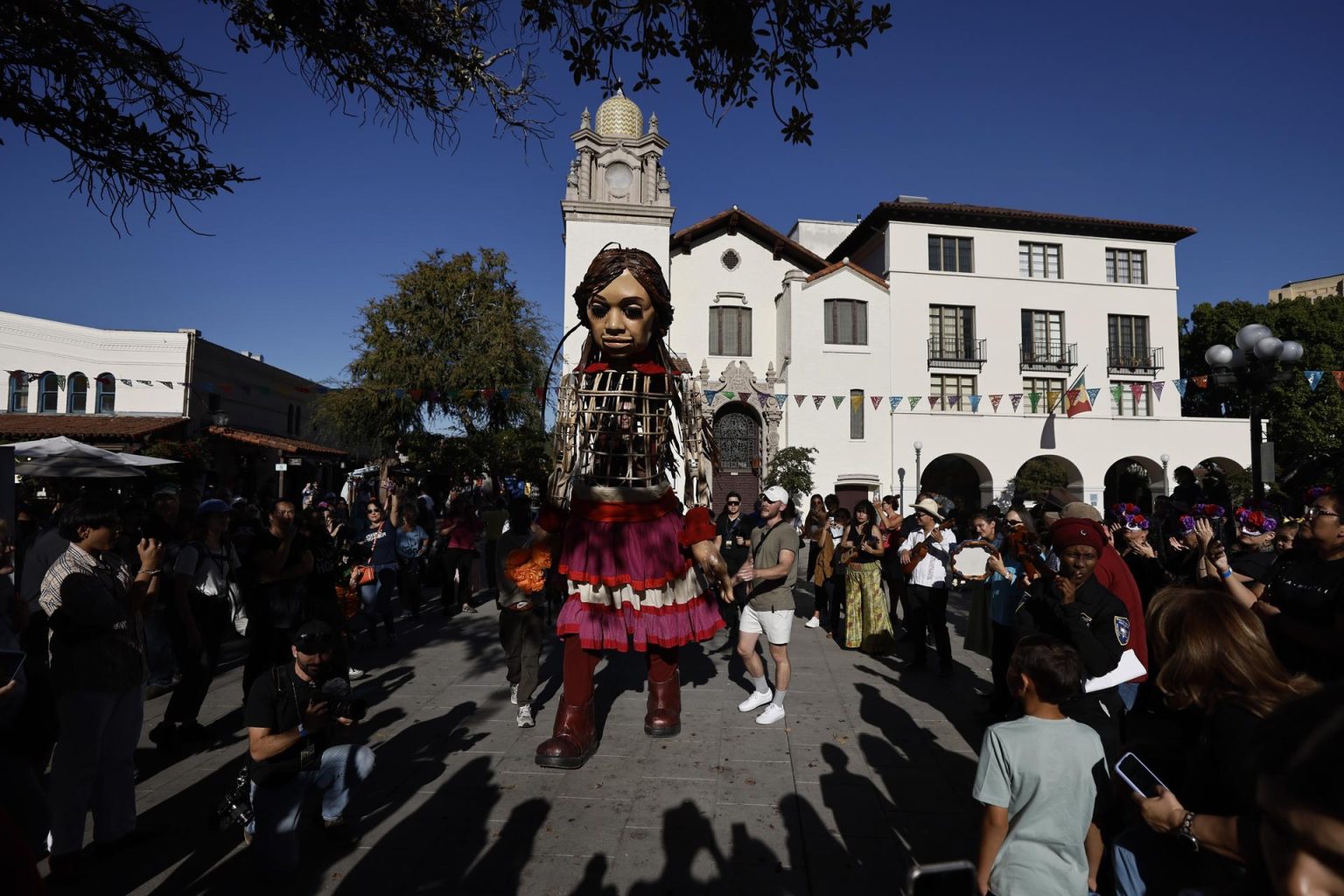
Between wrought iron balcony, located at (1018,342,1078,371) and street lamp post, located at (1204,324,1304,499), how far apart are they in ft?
66.7

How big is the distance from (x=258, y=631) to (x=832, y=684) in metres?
4.65

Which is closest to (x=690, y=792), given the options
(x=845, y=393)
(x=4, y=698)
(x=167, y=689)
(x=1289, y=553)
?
(x=4, y=698)

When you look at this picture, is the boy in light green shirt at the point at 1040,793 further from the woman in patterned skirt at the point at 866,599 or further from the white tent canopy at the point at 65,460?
the white tent canopy at the point at 65,460

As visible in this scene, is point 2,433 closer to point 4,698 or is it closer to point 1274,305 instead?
point 4,698

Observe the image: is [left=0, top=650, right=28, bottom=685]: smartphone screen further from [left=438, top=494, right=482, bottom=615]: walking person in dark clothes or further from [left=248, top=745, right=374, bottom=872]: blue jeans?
[left=438, top=494, right=482, bottom=615]: walking person in dark clothes

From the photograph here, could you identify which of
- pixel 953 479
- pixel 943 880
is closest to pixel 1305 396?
pixel 953 479

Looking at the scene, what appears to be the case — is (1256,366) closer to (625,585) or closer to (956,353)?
(625,585)

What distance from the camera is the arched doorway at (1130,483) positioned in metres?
25.6

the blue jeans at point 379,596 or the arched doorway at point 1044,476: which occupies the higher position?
the arched doorway at point 1044,476

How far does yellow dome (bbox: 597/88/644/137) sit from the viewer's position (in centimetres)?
2531

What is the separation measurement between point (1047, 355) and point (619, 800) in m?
27.7

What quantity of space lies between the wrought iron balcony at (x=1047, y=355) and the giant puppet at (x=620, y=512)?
25658 mm

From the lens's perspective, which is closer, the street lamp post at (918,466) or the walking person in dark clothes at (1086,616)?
the walking person in dark clothes at (1086,616)

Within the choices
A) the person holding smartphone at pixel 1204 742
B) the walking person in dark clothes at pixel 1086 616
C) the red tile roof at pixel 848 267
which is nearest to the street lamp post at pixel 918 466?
the red tile roof at pixel 848 267
